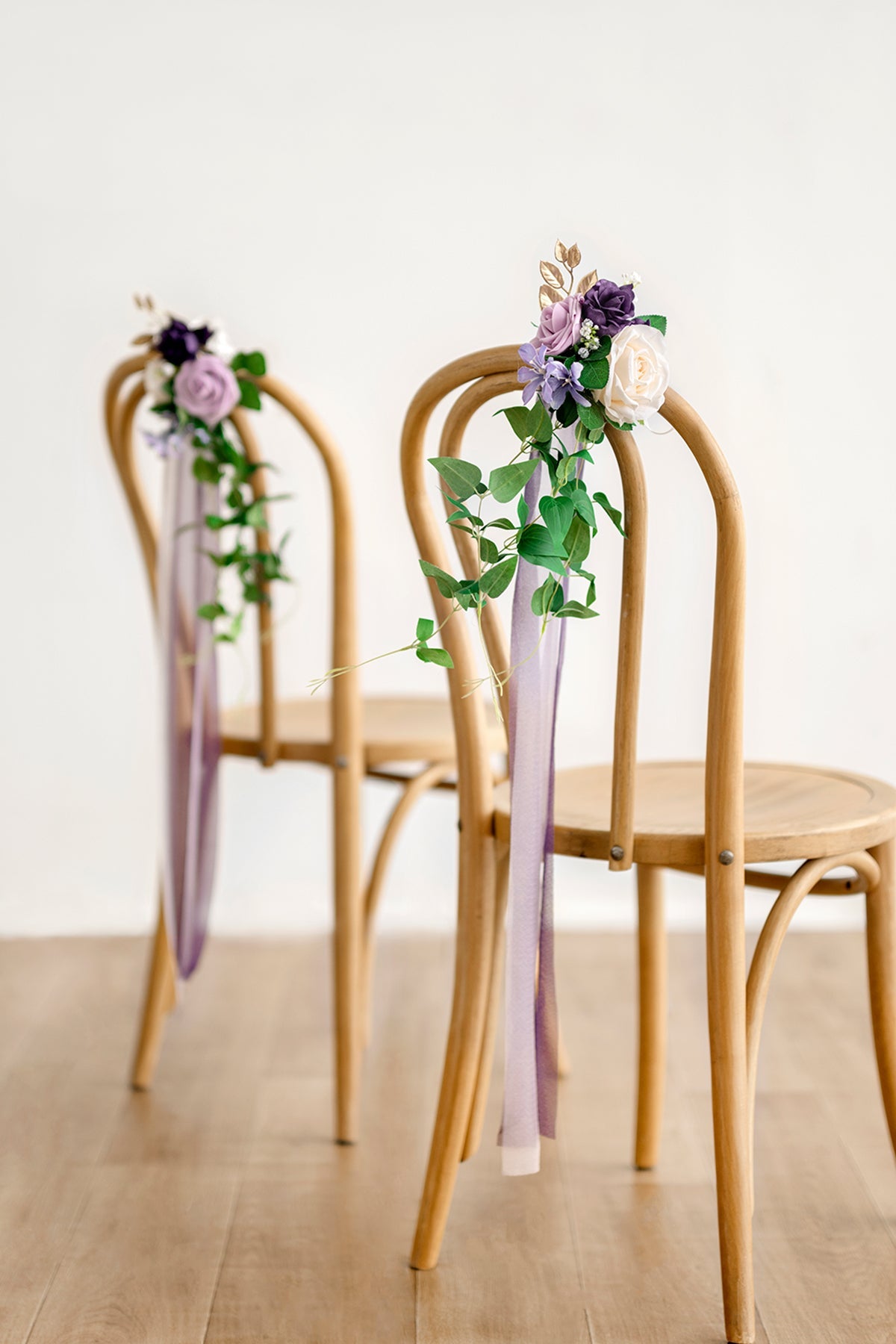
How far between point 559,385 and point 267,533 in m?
0.69

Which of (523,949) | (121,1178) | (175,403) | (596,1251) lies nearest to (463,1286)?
(596,1251)

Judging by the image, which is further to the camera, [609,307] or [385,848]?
[385,848]

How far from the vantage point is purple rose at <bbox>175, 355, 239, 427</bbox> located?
5.40 ft

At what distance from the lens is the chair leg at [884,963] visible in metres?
1.40

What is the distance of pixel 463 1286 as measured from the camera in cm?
140

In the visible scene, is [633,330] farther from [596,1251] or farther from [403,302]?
[403,302]

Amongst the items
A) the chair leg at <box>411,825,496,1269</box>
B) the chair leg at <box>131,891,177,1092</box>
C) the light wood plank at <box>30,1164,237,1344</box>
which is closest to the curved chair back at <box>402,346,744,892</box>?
the chair leg at <box>411,825,496,1269</box>

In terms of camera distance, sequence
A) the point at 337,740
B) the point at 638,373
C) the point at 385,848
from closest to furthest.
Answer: the point at 638,373 → the point at 337,740 → the point at 385,848

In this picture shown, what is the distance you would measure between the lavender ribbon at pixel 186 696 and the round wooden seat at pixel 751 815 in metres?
0.47

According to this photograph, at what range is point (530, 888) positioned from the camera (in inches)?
52.3

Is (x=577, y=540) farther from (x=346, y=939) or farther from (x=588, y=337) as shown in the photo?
(x=346, y=939)

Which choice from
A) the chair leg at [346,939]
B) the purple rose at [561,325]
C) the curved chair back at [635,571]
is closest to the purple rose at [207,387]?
the curved chair back at [635,571]

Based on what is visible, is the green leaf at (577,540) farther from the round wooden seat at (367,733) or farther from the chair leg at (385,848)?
the chair leg at (385,848)

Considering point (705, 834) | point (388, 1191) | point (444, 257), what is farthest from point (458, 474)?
point (444, 257)
